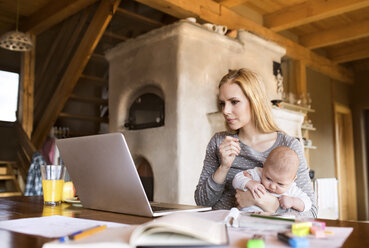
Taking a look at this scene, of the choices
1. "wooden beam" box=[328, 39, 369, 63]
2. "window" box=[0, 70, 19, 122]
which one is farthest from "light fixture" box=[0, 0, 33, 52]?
"wooden beam" box=[328, 39, 369, 63]

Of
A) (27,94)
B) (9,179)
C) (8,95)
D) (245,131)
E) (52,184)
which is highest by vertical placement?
(8,95)

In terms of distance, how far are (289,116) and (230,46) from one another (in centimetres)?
98

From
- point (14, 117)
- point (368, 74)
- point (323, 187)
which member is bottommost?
point (323, 187)

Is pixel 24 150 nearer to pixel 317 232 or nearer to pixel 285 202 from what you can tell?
pixel 285 202

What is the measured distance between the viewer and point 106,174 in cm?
109

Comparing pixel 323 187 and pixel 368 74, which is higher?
pixel 368 74

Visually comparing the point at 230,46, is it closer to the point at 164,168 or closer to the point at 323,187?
the point at 164,168

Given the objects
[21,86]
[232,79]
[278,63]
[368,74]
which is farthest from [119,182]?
[368,74]

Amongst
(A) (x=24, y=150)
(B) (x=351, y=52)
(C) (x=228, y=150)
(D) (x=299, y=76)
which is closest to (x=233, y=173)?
(C) (x=228, y=150)

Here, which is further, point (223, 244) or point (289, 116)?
point (289, 116)

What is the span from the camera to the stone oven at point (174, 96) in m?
A: 3.27

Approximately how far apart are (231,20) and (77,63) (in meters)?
1.90

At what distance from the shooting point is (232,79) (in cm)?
172

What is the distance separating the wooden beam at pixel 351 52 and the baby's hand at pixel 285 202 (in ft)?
17.3
